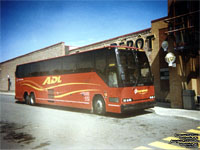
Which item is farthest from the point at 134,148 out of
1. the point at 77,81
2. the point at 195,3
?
the point at 195,3

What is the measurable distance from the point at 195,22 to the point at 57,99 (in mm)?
10364

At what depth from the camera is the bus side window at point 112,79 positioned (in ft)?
32.4

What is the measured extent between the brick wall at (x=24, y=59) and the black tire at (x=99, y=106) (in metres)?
18.8

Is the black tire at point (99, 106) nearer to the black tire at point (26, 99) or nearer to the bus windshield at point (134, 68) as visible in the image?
the bus windshield at point (134, 68)

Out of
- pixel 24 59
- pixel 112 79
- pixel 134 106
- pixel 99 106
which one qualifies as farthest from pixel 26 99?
pixel 24 59

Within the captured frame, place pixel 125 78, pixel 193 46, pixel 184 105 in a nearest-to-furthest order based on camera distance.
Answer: pixel 125 78
pixel 193 46
pixel 184 105

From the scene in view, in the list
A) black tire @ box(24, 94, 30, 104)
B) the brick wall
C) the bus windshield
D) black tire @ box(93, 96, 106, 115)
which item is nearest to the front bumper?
the bus windshield

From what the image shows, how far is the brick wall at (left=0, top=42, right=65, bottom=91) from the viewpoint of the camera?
99.1 ft

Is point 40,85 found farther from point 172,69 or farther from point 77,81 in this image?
point 172,69

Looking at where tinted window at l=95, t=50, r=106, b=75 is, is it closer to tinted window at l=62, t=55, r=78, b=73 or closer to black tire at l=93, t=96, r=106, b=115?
black tire at l=93, t=96, r=106, b=115

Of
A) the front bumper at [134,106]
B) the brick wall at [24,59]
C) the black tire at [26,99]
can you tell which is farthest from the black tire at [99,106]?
the brick wall at [24,59]

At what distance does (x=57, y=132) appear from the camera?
705 centimetres

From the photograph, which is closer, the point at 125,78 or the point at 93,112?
the point at 125,78

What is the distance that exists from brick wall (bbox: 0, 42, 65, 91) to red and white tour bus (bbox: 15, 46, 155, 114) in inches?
617
